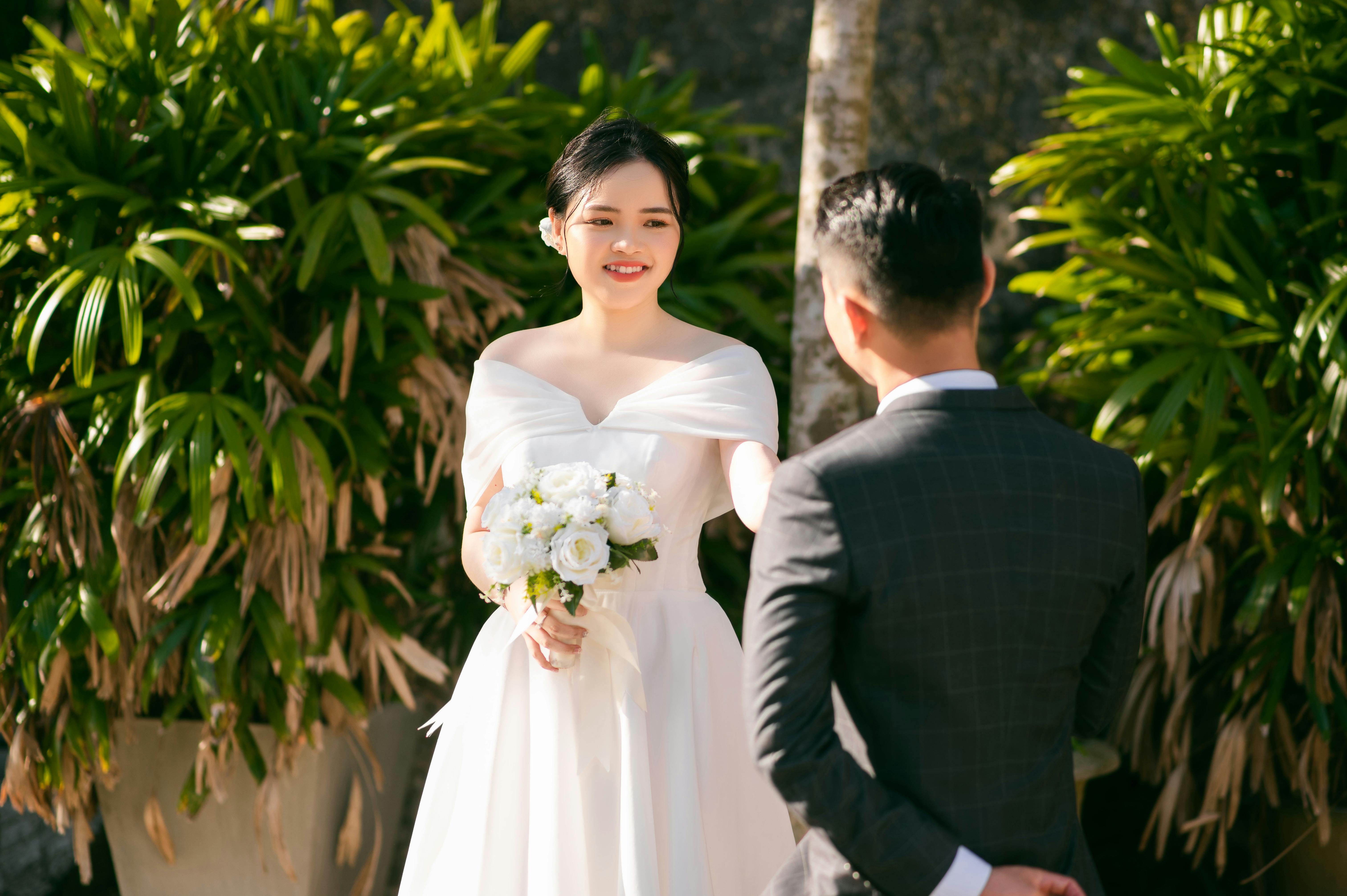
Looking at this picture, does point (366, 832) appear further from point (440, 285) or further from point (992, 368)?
point (992, 368)

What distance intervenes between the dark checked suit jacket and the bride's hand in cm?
65

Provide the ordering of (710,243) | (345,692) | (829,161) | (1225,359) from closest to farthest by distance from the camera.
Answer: (1225,359), (829,161), (345,692), (710,243)

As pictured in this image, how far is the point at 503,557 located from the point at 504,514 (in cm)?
7

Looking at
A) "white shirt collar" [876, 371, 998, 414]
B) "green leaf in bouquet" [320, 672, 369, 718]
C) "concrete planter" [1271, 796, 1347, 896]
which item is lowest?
"concrete planter" [1271, 796, 1347, 896]

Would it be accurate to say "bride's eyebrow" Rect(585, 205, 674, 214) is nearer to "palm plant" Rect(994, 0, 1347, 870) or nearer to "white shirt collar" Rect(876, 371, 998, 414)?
"white shirt collar" Rect(876, 371, 998, 414)

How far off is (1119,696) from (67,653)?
9.28 feet

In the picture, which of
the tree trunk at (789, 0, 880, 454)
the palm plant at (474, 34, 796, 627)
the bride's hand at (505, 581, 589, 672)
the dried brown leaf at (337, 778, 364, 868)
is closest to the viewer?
the bride's hand at (505, 581, 589, 672)

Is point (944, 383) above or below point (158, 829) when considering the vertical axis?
above

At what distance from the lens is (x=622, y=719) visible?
2.06 meters

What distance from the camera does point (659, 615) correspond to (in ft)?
7.18

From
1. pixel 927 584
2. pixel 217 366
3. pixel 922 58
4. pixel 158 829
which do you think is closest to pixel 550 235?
pixel 927 584

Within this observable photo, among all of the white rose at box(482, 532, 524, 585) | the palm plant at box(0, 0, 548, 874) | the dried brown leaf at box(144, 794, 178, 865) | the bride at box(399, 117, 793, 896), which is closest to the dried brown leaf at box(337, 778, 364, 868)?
the palm plant at box(0, 0, 548, 874)

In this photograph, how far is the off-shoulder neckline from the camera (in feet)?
7.11

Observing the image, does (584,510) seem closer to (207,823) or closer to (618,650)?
(618,650)
